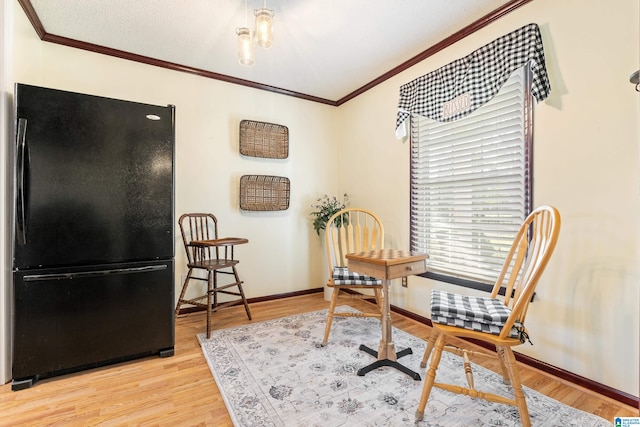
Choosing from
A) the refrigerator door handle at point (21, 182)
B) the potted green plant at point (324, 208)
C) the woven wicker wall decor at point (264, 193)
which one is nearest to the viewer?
the refrigerator door handle at point (21, 182)

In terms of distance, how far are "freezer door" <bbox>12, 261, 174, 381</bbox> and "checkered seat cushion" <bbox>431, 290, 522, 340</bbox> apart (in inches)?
69.0

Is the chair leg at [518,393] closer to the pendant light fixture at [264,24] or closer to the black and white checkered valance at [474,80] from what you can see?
the black and white checkered valance at [474,80]

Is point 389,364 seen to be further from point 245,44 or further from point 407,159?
point 245,44

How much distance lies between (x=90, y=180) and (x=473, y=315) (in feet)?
7.50

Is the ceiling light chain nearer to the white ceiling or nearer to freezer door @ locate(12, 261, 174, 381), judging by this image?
the white ceiling

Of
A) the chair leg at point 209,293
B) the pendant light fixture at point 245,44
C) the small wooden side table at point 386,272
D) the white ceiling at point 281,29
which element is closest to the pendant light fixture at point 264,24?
the pendant light fixture at point 245,44

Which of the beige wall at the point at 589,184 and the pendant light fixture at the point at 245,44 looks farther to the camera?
the pendant light fixture at the point at 245,44

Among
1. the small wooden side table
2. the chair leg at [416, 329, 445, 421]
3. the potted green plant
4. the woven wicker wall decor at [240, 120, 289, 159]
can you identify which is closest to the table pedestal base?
the small wooden side table

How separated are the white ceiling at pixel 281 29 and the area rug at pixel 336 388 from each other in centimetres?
241

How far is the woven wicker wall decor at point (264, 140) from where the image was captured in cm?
318

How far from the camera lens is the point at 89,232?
183 centimetres

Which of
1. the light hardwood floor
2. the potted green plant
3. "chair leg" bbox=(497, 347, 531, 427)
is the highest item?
the potted green plant

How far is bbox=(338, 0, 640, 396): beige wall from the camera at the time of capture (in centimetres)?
154

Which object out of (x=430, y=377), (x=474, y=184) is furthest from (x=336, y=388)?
(x=474, y=184)
